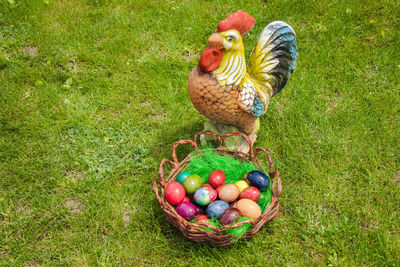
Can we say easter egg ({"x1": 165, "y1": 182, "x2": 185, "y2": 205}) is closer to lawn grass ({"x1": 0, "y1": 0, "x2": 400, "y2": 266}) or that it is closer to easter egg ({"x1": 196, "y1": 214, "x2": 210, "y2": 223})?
easter egg ({"x1": 196, "y1": 214, "x2": 210, "y2": 223})

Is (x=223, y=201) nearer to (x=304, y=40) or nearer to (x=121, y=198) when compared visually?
(x=121, y=198)

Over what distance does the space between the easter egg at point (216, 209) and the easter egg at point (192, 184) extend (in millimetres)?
185

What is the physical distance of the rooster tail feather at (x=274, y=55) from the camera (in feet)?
7.48

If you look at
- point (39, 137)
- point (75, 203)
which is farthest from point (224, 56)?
point (39, 137)

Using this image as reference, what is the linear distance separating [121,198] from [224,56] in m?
1.40

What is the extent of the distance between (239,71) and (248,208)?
3.06ft

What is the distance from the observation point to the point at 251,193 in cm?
223

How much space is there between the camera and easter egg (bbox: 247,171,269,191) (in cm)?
227

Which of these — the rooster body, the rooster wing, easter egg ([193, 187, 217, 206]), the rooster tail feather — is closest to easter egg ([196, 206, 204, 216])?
easter egg ([193, 187, 217, 206])

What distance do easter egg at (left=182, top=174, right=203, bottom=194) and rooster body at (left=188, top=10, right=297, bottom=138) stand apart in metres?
0.48

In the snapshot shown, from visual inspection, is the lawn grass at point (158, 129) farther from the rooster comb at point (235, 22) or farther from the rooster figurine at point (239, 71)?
the rooster comb at point (235, 22)

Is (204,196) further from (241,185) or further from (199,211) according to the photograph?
(241,185)

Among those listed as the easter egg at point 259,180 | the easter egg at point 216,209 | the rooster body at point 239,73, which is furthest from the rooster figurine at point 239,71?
the easter egg at point 216,209

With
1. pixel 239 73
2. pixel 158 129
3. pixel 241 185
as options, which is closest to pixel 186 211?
pixel 241 185
